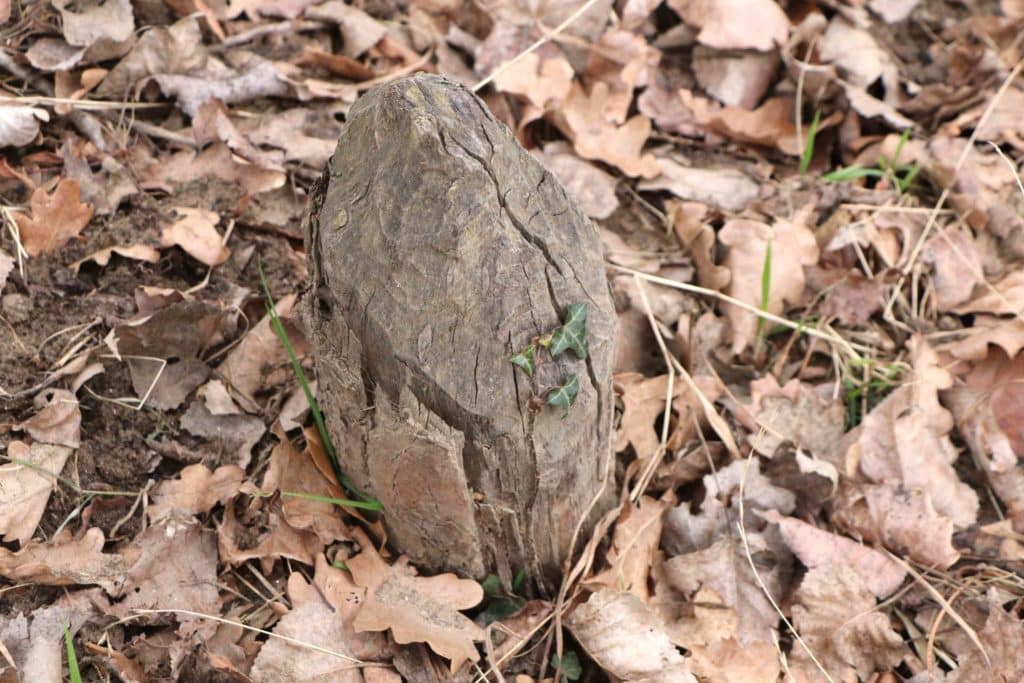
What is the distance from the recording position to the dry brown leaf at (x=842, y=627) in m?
2.30

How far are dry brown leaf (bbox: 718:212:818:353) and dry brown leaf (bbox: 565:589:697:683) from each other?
40.3 inches

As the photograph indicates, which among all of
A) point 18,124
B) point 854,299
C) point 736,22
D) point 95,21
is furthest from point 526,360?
point 736,22

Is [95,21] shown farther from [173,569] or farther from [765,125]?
[765,125]

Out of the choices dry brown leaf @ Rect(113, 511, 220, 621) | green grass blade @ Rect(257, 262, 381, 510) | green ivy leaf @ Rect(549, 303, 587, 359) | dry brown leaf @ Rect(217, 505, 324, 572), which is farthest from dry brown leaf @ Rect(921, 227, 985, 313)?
dry brown leaf @ Rect(113, 511, 220, 621)

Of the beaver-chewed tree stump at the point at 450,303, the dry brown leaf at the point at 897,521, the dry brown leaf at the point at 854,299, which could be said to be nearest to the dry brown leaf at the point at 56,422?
the beaver-chewed tree stump at the point at 450,303

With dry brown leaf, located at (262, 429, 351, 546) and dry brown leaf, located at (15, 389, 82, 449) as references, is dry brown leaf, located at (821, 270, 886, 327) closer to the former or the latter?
dry brown leaf, located at (262, 429, 351, 546)

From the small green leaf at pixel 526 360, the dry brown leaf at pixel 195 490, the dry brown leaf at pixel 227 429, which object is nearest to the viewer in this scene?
the small green leaf at pixel 526 360

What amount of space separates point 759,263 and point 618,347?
0.59 metres

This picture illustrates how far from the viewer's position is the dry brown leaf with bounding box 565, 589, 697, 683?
2.08 m

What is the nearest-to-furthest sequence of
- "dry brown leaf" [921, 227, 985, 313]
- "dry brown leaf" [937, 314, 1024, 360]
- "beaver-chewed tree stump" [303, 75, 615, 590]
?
"beaver-chewed tree stump" [303, 75, 615, 590] → "dry brown leaf" [937, 314, 1024, 360] → "dry brown leaf" [921, 227, 985, 313]

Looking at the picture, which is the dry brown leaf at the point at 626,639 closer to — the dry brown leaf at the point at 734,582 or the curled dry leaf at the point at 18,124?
the dry brown leaf at the point at 734,582

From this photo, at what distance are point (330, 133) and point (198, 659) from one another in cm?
176

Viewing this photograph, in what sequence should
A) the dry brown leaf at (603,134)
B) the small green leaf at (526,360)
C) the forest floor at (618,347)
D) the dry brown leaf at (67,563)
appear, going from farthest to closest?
the dry brown leaf at (603,134) < the forest floor at (618,347) < the dry brown leaf at (67,563) < the small green leaf at (526,360)

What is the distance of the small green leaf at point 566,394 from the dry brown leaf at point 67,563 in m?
1.14
